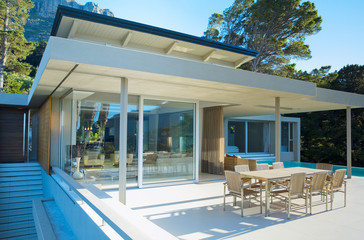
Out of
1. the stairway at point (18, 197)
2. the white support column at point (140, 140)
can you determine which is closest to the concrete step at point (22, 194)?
the stairway at point (18, 197)

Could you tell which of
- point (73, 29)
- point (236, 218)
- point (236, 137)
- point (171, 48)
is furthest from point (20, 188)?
point (236, 137)

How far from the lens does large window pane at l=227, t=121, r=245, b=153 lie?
18391 mm

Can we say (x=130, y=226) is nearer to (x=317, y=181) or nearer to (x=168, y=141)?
(x=317, y=181)

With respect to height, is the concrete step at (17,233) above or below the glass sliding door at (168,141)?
below

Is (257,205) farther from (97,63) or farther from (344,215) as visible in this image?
(97,63)

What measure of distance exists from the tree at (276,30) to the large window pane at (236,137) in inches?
294

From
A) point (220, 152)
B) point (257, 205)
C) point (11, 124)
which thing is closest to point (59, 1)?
point (11, 124)

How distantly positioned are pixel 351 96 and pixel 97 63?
9534 mm

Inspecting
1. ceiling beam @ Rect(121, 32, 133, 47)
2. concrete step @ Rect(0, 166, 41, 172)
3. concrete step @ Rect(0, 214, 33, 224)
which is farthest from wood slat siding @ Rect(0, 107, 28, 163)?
ceiling beam @ Rect(121, 32, 133, 47)

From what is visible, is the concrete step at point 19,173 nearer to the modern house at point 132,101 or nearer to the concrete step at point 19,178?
the concrete step at point 19,178

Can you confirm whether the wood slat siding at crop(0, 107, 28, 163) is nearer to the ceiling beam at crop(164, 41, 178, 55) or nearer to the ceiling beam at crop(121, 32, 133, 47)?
the ceiling beam at crop(121, 32, 133, 47)

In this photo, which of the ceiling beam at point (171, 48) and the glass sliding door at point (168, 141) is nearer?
the glass sliding door at point (168, 141)

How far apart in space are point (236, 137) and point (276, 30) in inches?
456

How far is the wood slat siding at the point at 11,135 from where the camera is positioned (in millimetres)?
11641
